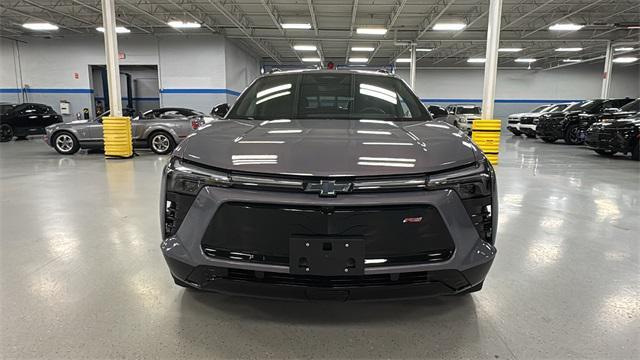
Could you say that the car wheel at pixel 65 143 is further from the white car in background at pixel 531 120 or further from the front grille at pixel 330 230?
the white car in background at pixel 531 120

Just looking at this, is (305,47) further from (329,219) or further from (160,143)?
(329,219)

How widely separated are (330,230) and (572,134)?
44.4 feet

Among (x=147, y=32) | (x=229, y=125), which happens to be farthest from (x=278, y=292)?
(x=147, y=32)

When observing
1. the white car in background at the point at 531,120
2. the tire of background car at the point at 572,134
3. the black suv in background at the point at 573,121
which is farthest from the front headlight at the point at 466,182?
the white car in background at the point at 531,120

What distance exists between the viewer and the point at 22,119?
12.9 m

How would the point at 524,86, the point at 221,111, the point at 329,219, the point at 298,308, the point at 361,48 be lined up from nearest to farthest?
the point at 329,219 < the point at 298,308 < the point at 221,111 < the point at 361,48 < the point at 524,86

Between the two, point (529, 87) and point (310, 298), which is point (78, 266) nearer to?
point (310, 298)

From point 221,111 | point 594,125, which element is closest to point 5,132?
point 221,111

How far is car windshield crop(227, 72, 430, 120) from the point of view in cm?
260

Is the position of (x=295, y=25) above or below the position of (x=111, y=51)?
above

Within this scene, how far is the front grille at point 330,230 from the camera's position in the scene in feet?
5.16

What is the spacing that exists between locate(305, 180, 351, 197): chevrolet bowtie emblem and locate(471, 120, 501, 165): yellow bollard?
283 inches

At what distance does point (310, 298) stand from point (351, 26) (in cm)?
1635

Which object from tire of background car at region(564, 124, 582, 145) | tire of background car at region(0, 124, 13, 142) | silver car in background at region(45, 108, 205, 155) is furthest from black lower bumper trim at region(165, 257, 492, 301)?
tire of background car at region(0, 124, 13, 142)
